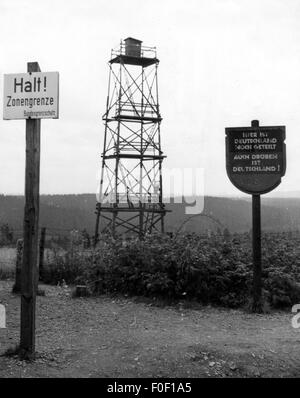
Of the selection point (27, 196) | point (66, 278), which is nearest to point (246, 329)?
point (27, 196)

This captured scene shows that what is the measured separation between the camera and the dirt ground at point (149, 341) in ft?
18.4

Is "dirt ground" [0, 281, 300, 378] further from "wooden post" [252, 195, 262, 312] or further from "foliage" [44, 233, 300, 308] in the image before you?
"foliage" [44, 233, 300, 308]

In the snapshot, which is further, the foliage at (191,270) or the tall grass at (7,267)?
the tall grass at (7,267)

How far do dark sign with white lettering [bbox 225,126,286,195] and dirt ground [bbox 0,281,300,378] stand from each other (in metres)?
2.14

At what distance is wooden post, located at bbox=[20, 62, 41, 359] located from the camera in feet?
18.8

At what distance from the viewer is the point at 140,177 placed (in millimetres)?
27156

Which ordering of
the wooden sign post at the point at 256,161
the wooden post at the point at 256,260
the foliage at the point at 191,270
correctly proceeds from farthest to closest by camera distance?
the foliage at the point at 191,270 < the wooden sign post at the point at 256,161 < the wooden post at the point at 256,260

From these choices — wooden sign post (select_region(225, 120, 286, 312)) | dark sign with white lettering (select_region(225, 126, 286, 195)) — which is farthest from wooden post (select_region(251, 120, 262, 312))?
dark sign with white lettering (select_region(225, 126, 286, 195))

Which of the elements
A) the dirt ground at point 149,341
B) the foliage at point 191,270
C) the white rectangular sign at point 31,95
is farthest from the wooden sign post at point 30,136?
the foliage at point 191,270

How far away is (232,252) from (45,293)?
359 centimetres

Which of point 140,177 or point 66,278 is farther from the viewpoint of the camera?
point 140,177

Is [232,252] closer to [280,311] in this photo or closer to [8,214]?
[280,311]

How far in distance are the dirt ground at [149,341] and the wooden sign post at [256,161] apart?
→ 176cm

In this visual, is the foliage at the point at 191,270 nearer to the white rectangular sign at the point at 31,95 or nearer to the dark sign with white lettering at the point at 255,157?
the dark sign with white lettering at the point at 255,157
